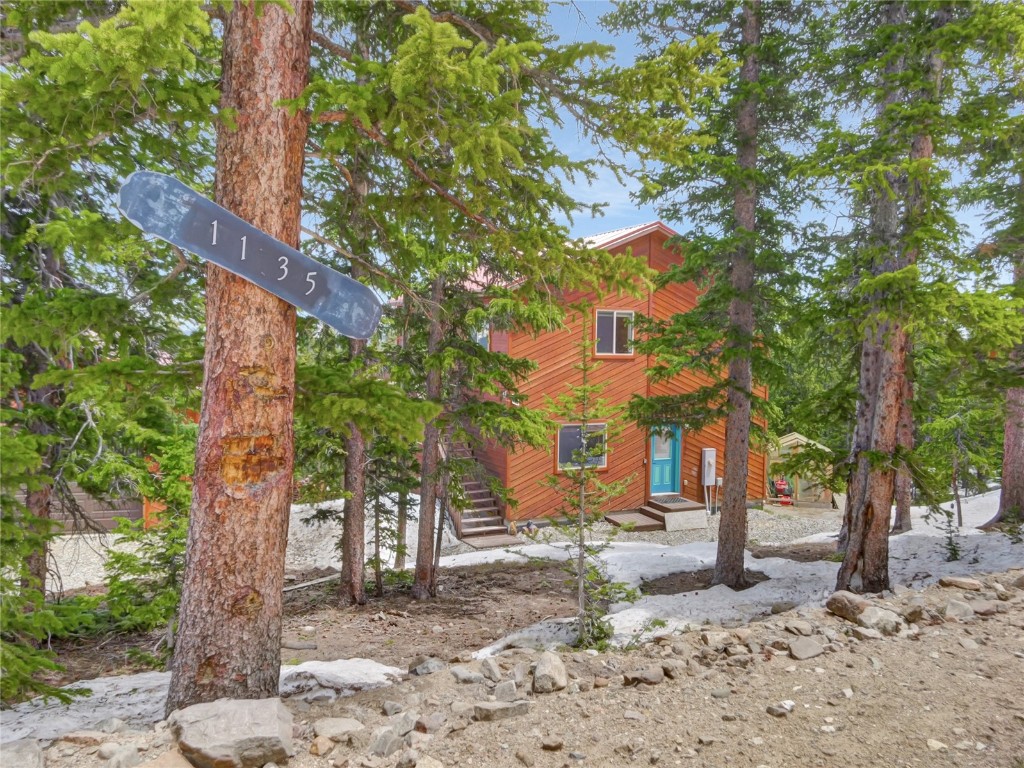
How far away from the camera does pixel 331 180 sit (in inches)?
266

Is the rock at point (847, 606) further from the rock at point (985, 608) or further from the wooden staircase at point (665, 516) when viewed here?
the wooden staircase at point (665, 516)

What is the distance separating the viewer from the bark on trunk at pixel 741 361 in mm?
10141

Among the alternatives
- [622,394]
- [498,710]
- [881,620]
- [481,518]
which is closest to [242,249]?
[498,710]

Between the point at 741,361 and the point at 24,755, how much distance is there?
33.3 ft

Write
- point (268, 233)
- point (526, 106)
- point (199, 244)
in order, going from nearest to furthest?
point (199, 244)
point (268, 233)
point (526, 106)

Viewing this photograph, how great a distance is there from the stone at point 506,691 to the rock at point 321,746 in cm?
114

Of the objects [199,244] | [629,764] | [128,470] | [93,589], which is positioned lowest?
[93,589]

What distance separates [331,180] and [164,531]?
443 centimetres

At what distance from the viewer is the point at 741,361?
10.4m

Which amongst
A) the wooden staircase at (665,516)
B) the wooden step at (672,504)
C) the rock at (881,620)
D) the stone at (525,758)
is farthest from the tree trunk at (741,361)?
the stone at (525,758)

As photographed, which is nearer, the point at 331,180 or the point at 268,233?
the point at 268,233

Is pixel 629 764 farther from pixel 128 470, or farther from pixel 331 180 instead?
pixel 331 180

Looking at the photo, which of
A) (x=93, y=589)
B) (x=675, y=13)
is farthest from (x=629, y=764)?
(x=93, y=589)

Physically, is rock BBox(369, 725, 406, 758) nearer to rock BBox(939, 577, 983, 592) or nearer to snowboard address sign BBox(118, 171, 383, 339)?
snowboard address sign BBox(118, 171, 383, 339)
